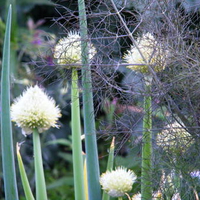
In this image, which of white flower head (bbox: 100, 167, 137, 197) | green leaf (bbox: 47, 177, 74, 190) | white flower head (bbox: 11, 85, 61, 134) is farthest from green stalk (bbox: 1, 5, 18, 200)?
green leaf (bbox: 47, 177, 74, 190)

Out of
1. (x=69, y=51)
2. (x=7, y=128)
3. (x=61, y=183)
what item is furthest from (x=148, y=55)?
(x=61, y=183)

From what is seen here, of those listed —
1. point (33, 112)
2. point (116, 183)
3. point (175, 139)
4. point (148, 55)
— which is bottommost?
point (116, 183)

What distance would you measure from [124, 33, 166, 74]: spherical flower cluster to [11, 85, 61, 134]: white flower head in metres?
0.29

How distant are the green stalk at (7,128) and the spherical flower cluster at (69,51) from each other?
0.15 meters

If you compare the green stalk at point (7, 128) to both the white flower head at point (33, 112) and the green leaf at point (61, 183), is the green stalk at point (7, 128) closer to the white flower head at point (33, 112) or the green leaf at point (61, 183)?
the white flower head at point (33, 112)

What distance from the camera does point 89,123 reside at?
1.35 metres

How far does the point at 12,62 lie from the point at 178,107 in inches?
92.7

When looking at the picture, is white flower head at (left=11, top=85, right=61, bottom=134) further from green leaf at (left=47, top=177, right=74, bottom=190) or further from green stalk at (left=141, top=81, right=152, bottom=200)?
green leaf at (left=47, top=177, right=74, bottom=190)

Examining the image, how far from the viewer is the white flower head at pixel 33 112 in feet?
4.38

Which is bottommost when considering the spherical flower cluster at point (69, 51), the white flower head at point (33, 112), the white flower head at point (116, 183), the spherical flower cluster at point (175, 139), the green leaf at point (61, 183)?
the white flower head at point (116, 183)

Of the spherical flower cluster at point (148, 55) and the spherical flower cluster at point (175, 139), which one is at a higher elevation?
the spherical flower cluster at point (148, 55)

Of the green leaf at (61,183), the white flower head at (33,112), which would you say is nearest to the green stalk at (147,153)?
the white flower head at (33,112)

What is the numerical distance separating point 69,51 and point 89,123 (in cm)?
22

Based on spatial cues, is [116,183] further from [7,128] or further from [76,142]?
[7,128]
